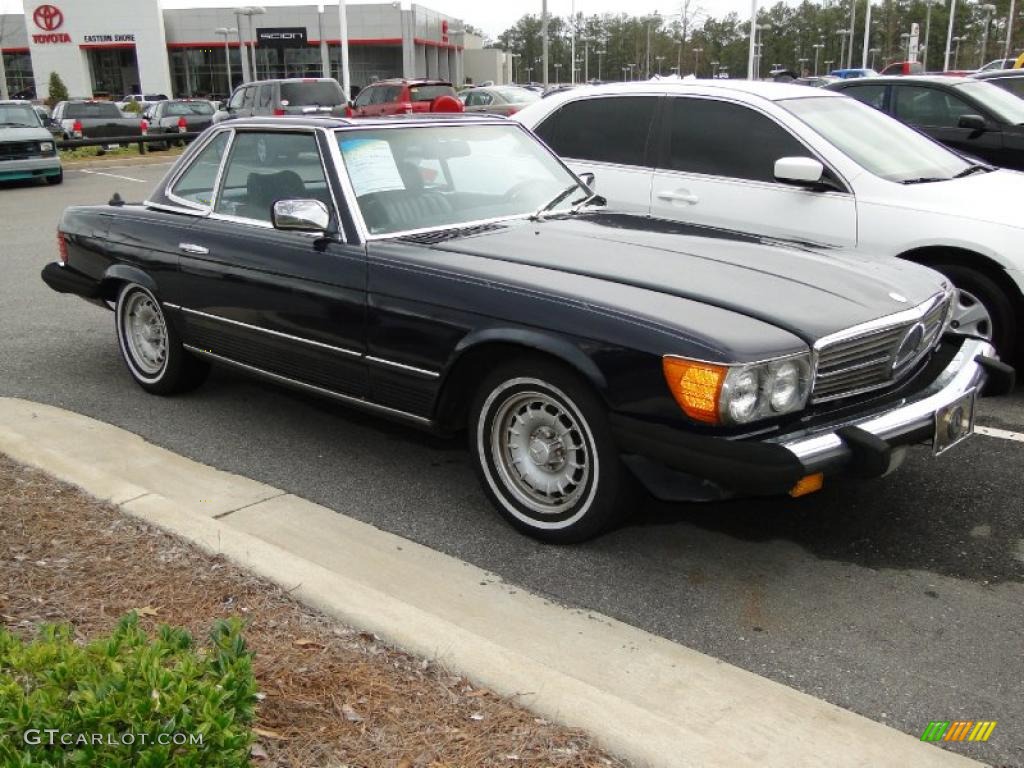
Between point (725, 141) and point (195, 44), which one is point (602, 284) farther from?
point (195, 44)

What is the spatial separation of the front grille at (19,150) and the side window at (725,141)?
15.7 meters

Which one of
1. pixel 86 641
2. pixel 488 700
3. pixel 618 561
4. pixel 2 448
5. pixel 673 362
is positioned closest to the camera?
pixel 488 700

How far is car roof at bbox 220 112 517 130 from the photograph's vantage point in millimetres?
4906

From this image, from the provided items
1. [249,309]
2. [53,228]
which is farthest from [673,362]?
[53,228]

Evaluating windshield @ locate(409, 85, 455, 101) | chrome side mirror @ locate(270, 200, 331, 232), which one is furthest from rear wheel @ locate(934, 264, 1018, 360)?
windshield @ locate(409, 85, 455, 101)

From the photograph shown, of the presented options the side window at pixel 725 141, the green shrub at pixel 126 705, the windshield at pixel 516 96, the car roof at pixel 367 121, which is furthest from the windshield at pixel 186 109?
the green shrub at pixel 126 705

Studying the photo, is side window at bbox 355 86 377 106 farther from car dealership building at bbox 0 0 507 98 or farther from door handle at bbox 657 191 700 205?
car dealership building at bbox 0 0 507 98

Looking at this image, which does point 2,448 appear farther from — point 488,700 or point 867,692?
point 867,692

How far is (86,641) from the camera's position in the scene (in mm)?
2920

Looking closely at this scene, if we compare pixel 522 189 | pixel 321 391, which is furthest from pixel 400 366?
pixel 522 189

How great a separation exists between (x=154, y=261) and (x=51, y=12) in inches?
2796

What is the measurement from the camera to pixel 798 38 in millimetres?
88000

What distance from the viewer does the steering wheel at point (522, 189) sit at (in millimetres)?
5000

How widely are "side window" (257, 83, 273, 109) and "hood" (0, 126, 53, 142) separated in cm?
558
